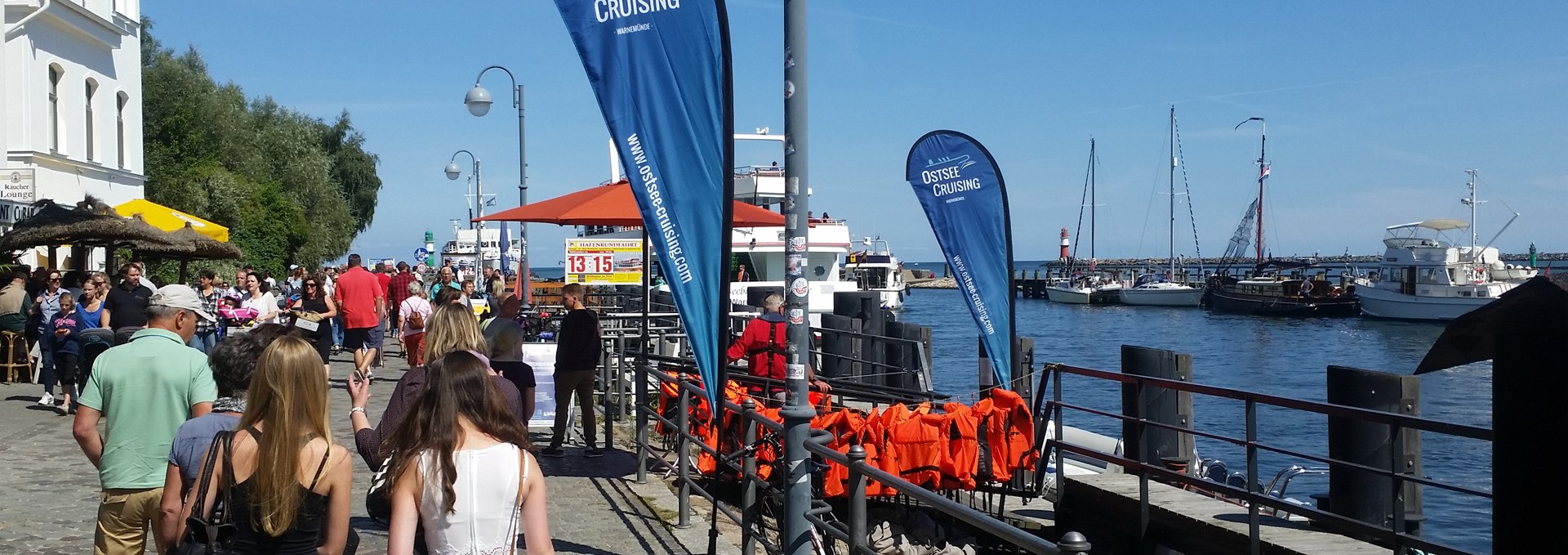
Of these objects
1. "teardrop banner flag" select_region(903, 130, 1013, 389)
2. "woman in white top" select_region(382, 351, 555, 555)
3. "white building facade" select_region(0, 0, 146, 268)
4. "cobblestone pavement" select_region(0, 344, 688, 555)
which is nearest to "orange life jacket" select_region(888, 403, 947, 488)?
"cobblestone pavement" select_region(0, 344, 688, 555)

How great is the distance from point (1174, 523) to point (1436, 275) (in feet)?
180

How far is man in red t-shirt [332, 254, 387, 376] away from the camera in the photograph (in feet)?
49.8

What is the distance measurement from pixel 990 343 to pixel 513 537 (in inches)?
333

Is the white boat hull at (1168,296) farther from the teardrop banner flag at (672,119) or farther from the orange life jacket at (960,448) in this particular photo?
the teardrop banner flag at (672,119)

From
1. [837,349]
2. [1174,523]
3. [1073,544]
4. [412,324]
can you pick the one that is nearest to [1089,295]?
[837,349]

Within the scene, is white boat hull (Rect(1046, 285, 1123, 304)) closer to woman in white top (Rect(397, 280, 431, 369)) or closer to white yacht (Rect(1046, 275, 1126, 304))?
white yacht (Rect(1046, 275, 1126, 304))

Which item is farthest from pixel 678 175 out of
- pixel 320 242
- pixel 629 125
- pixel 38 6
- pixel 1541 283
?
pixel 320 242

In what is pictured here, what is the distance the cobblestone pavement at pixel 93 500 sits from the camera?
7.24 meters

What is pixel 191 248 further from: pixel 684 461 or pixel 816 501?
pixel 816 501

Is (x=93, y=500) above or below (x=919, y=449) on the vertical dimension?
below

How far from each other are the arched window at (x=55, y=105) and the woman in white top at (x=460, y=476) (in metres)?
22.1

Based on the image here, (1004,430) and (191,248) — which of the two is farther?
(191,248)

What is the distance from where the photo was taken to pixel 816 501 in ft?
19.0

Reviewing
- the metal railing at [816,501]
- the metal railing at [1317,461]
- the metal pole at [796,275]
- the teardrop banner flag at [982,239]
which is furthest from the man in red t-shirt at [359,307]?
the metal pole at [796,275]
